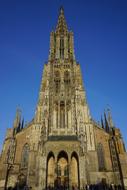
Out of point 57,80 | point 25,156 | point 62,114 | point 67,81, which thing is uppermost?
point 57,80

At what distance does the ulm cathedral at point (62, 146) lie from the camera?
981 inches

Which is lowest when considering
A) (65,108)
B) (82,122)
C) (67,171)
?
(67,171)

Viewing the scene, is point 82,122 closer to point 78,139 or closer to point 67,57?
point 78,139

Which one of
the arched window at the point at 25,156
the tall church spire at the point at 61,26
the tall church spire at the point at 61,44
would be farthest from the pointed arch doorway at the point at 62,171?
the tall church spire at the point at 61,26

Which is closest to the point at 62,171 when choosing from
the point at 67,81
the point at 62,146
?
the point at 62,146

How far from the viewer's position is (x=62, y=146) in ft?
85.0

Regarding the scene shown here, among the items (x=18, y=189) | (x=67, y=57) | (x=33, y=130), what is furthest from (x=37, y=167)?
Result: (x=67, y=57)

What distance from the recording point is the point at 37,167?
24.5 metres

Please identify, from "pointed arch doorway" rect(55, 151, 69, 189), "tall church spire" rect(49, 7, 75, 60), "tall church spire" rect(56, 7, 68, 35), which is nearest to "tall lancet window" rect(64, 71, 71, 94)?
"tall church spire" rect(49, 7, 75, 60)

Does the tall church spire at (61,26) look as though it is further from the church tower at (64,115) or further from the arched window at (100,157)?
the arched window at (100,157)

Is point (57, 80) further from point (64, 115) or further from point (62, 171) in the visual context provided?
point (62, 171)

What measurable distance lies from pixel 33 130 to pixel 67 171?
302 inches

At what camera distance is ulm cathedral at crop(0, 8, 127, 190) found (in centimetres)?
2492

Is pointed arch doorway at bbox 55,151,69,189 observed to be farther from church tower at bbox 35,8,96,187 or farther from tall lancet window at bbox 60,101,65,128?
tall lancet window at bbox 60,101,65,128
